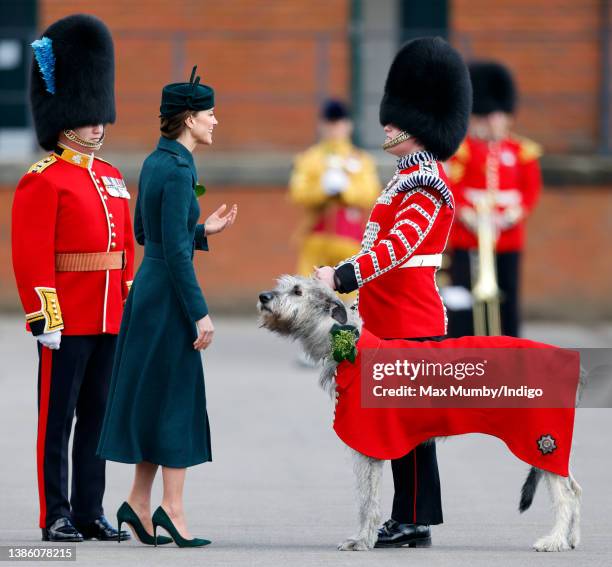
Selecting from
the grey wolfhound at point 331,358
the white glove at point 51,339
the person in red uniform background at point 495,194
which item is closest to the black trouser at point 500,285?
the person in red uniform background at point 495,194

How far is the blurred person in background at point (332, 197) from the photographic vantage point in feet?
41.0

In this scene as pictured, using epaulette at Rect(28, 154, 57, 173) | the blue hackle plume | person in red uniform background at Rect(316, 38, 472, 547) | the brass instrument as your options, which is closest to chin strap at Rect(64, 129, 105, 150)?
epaulette at Rect(28, 154, 57, 173)

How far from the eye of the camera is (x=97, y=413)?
263 inches

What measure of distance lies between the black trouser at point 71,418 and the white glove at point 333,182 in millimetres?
5977

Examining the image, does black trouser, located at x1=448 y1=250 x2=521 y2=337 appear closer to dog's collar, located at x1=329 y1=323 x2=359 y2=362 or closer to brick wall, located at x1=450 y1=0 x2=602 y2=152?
brick wall, located at x1=450 y1=0 x2=602 y2=152

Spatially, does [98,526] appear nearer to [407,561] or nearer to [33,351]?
[407,561]

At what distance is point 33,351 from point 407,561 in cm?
778

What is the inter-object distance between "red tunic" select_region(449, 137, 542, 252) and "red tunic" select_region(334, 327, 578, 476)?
541cm

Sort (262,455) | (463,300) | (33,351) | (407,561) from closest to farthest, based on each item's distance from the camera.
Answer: (407,561) < (262,455) < (463,300) < (33,351)

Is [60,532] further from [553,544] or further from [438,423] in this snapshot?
[553,544]

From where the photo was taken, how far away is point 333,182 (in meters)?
12.5

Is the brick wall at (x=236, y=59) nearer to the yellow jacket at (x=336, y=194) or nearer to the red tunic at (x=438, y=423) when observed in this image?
the yellow jacket at (x=336, y=194)

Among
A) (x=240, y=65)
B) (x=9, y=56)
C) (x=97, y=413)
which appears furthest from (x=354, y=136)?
(x=97, y=413)

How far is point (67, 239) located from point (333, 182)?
613cm
